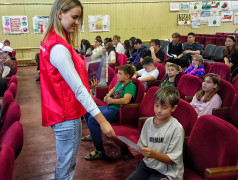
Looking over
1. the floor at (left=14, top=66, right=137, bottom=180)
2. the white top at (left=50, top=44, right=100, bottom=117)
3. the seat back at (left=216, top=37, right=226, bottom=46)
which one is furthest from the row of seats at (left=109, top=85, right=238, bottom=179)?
the seat back at (left=216, top=37, right=226, bottom=46)

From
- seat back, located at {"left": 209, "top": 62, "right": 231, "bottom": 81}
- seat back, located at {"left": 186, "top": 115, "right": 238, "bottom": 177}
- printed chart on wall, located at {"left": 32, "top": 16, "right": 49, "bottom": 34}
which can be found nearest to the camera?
seat back, located at {"left": 186, "top": 115, "right": 238, "bottom": 177}

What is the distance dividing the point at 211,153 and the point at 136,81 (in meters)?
1.55

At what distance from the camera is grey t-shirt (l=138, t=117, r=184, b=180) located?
1732 millimetres

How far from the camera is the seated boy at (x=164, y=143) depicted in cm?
173

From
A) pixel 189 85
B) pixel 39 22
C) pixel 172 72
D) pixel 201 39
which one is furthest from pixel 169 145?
pixel 39 22

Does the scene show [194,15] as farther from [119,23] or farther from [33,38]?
[33,38]

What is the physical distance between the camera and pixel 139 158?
2074 millimetres

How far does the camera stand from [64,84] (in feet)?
4.62

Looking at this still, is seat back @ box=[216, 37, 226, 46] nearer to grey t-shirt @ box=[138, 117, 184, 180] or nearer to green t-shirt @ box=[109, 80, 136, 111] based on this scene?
green t-shirt @ box=[109, 80, 136, 111]

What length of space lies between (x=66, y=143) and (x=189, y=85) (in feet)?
7.43

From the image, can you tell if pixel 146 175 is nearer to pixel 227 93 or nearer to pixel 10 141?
pixel 10 141

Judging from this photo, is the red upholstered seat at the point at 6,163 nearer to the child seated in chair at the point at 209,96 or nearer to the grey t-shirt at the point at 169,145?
the grey t-shirt at the point at 169,145

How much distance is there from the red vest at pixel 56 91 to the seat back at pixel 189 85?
2.13m

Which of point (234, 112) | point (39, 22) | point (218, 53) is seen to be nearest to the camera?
point (234, 112)
